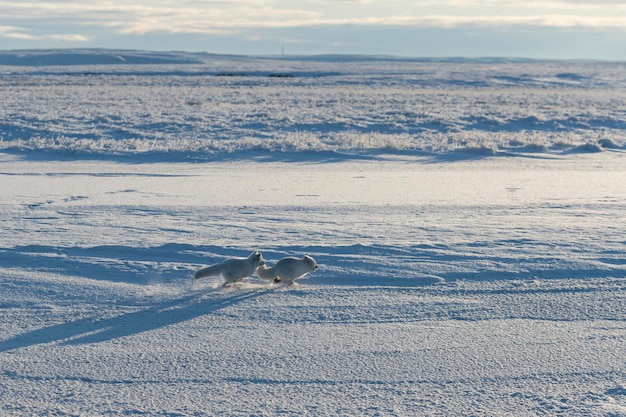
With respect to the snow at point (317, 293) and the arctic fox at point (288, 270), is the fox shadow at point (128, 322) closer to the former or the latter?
the snow at point (317, 293)

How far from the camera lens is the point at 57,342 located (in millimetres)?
5020

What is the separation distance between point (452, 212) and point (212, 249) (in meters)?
3.41

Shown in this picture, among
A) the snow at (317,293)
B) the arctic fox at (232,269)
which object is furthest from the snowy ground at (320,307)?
the arctic fox at (232,269)

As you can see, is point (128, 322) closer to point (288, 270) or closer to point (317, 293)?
point (288, 270)

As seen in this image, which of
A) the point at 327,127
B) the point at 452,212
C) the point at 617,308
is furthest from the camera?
the point at 327,127

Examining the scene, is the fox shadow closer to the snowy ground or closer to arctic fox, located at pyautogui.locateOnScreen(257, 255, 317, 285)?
the snowy ground

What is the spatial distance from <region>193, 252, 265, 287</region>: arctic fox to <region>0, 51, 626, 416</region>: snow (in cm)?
12

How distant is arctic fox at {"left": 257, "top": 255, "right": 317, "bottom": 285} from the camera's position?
626cm

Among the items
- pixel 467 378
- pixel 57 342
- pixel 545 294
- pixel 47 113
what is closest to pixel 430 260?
pixel 545 294

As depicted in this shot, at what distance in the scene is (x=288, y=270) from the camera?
6.26 meters

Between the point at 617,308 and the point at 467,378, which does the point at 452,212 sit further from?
the point at 467,378

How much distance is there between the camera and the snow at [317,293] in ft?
14.1

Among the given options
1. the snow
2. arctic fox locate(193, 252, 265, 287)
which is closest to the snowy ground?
the snow

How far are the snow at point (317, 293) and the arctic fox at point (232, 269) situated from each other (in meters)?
0.12
